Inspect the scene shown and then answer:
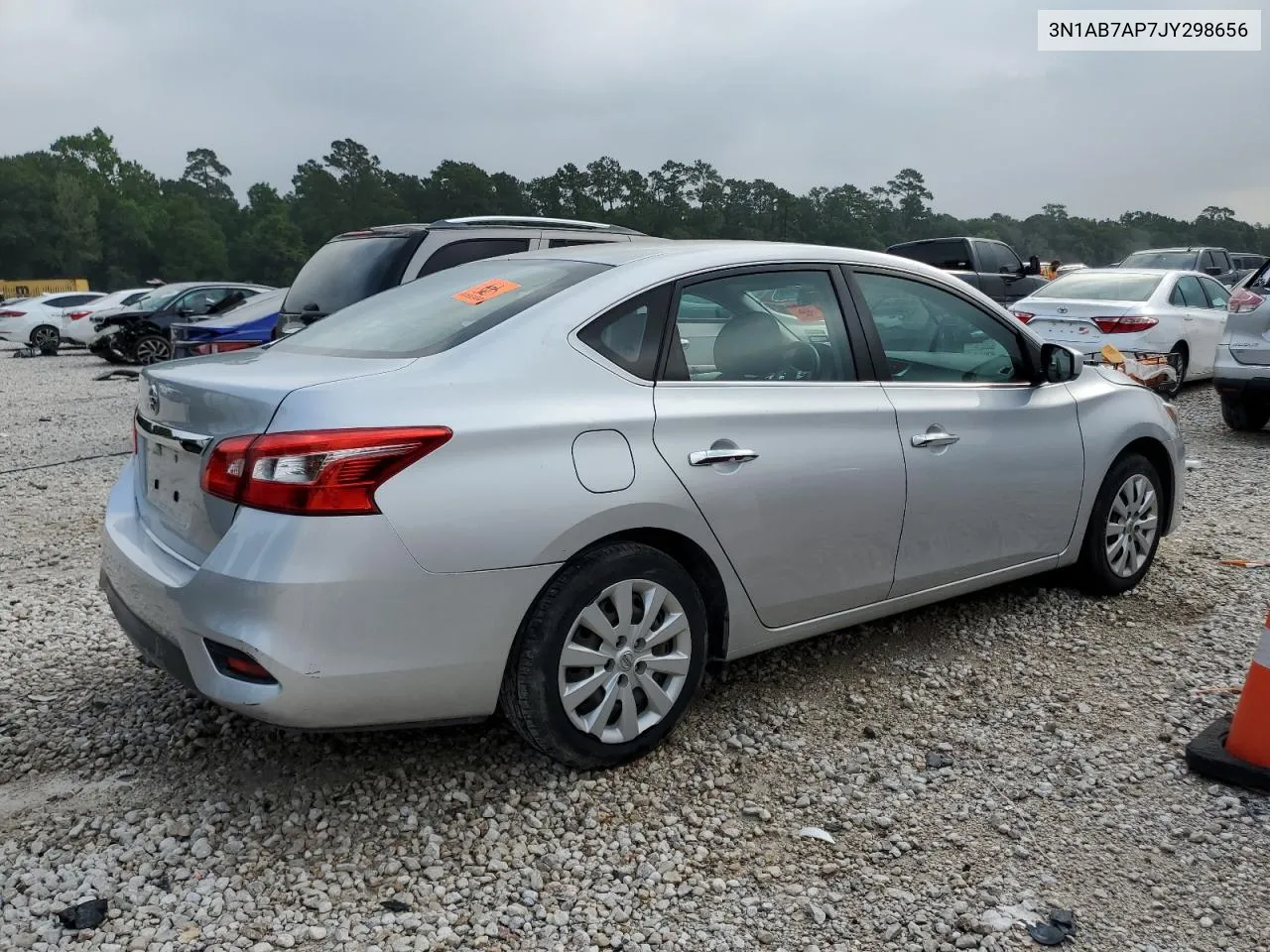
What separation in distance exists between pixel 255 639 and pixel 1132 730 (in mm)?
2801

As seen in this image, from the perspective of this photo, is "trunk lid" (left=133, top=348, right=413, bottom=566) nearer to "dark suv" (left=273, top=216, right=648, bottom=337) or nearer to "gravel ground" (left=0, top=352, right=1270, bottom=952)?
"gravel ground" (left=0, top=352, right=1270, bottom=952)

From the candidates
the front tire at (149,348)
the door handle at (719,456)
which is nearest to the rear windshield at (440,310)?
the door handle at (719,456)

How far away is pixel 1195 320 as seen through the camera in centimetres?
1231

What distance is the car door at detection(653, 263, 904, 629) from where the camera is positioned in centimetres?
335

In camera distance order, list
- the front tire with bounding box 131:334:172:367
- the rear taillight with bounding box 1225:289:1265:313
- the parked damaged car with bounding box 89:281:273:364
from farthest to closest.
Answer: the front tire with bounding box 131:334:172:367
the parked damaged car with bounding box 89:281:273:364
the rear taillight with bounding box 1225:289:1265:313

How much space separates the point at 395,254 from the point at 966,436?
166 inches

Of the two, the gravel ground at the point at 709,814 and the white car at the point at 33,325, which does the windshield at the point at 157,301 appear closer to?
the white car at the point at 33,325

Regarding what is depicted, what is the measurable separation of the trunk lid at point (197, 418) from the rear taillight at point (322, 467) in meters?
0.09

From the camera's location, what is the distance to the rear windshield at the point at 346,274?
6.99 m

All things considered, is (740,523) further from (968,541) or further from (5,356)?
(5,356)

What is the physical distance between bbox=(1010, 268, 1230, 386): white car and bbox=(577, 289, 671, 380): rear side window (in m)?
8.77

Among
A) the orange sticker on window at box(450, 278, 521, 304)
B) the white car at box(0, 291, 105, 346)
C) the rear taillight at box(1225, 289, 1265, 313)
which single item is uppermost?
the rear taillight at box(1225, 289, 1265, 313)

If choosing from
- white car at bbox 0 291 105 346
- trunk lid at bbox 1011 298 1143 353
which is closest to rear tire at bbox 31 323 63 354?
white car at bbox 0 291 105 346

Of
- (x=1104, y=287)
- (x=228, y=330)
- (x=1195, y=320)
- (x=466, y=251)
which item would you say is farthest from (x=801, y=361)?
(x=1195, y=320)
